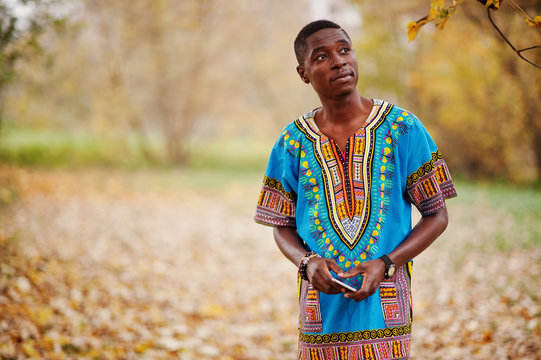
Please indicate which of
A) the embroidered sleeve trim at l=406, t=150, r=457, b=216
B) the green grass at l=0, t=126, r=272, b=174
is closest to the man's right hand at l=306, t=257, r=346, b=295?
the embroidered sleeve trim at l=406, t=150, r=457, b=216

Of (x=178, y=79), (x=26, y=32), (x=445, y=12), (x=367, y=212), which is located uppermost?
(x=178, y=79)

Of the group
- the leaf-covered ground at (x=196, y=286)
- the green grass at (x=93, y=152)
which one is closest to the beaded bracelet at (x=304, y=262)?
the leaf-covered ground at (x=196, y=286)

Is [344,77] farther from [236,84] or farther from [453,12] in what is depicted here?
[236,84]

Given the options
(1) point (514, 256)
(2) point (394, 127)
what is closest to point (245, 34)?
(1) point (514, 256)

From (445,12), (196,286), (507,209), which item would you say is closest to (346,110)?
(445,12)

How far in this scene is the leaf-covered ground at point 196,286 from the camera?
4.93m

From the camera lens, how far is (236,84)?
23344 millimetres

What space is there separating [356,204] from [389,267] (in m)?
0.29

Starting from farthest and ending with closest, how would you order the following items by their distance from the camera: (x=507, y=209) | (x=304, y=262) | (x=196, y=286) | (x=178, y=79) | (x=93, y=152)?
(x=178, y=79) → (x=93, y=152) → (x=507, y=209) → (x=196, y=286) → (x=304, y=262)

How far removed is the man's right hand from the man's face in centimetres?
67

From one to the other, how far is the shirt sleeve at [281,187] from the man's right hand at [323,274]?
31 cm

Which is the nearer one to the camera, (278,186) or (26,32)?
(278,186)

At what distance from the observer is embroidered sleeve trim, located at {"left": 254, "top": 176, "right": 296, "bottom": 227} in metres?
2.18

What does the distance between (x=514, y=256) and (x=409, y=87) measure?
12.7 m
